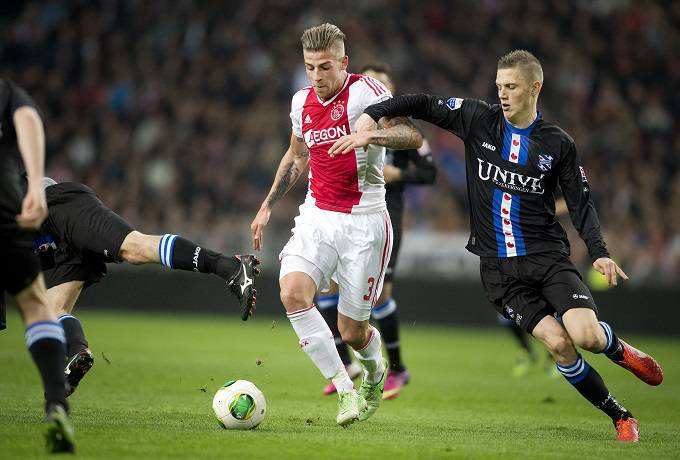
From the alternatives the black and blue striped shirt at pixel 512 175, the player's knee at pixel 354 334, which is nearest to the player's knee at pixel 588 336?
the black and blue striped shirt at pixel 512 175

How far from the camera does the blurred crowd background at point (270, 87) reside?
712 inches

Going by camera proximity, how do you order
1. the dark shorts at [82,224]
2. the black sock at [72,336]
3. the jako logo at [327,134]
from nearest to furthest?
the dark shorts at [82,224], the jako logo at [327,134], the black sock at [72,336]

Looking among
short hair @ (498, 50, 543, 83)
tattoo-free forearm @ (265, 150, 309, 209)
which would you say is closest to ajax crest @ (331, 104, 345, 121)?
tattoo-free forearm @ (265, 150, 309, 209)

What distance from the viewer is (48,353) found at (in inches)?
210

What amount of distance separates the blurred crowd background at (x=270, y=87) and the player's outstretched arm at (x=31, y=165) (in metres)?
12.2

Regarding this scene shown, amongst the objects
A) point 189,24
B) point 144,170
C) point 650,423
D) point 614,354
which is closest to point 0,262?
point 614,354

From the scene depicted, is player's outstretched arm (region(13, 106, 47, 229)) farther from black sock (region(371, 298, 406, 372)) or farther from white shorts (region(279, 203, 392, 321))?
black sock (region(371, 298, 406, 372))

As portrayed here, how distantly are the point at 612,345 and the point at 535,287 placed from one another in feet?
2.03

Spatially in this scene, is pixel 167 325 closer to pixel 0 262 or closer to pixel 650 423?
pixel 650 423

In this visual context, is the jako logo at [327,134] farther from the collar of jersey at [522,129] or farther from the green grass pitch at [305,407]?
the green grass pitch at [305,407]

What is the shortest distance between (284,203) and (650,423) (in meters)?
11.3

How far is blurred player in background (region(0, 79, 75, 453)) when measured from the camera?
5066 mm

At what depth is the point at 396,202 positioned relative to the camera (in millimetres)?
9617

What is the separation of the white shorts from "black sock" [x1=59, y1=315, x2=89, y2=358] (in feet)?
5.10
